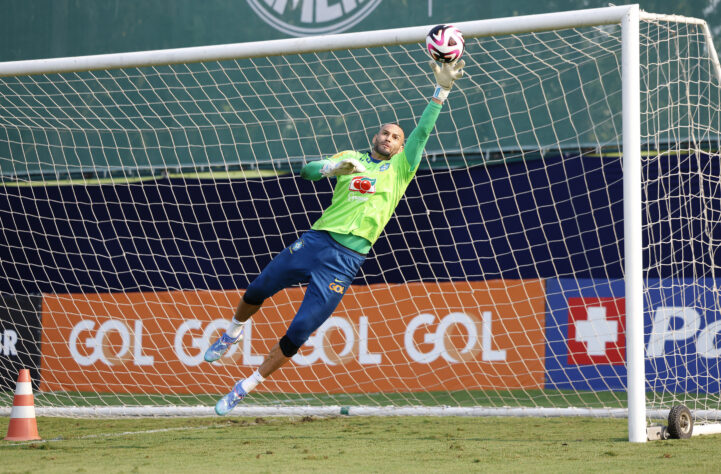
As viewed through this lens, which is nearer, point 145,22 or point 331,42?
point 331,42

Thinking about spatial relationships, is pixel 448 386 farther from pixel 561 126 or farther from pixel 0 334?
pixel 0 334

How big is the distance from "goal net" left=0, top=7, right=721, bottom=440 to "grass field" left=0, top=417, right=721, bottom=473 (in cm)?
45

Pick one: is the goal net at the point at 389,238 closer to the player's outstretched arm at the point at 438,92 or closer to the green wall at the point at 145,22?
the green wall at the point at 145,22

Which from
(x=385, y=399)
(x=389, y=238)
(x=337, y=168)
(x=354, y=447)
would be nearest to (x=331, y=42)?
(x=337, y=168)

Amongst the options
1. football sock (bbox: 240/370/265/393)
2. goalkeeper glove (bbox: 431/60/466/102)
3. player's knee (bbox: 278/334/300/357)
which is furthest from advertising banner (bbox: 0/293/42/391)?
goalkeeper glove (bbox: 431/60/466/102)

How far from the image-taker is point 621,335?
25.2 feet

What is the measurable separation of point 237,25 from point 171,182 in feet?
7.73

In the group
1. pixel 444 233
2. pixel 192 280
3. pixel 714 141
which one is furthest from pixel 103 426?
pixel 714 141

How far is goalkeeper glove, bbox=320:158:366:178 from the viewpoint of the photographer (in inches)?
193

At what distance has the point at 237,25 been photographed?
10.7 meters

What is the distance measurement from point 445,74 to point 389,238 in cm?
390

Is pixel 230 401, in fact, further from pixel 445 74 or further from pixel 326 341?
pixel 326 341

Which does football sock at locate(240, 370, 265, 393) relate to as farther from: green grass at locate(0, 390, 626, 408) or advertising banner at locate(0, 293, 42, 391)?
advertising banner at locate(0, 293, 42, 391)

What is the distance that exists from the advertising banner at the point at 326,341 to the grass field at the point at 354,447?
50.6 inches
